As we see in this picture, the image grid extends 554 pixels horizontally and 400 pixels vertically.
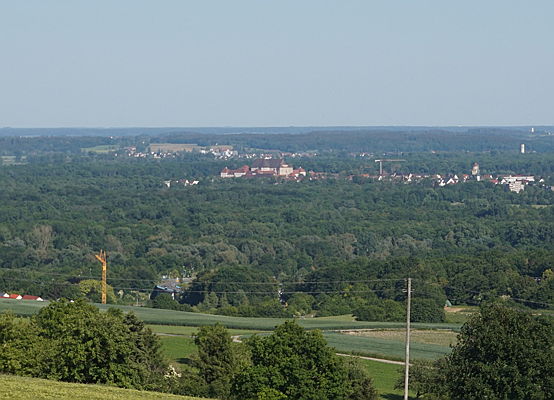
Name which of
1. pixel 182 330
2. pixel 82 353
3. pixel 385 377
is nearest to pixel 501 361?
pixel 385 377

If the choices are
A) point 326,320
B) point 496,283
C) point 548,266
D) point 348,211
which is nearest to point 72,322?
point 326,320

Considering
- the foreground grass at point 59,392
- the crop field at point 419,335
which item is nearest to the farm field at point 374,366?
the crop field at point 419,335

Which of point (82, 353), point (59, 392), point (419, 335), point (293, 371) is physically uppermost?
point (59, 392)

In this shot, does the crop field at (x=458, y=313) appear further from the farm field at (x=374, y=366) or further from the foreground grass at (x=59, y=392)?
the foreground grass at (x=59, y=392)

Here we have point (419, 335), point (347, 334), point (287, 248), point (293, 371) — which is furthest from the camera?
point (287, 248)

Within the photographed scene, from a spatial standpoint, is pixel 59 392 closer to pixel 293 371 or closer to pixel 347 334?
pixel 293 371

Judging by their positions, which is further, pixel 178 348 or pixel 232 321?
pixel 232 321
